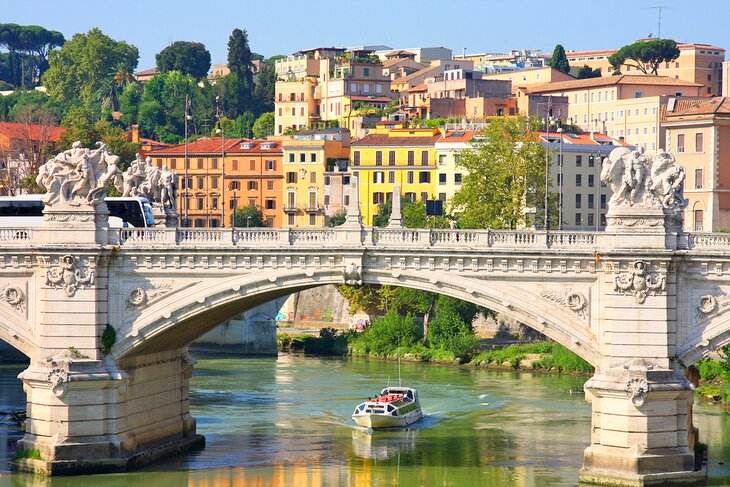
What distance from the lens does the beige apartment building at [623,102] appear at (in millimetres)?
91938

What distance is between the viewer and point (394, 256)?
114 ft

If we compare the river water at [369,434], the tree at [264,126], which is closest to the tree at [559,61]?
the tree at [264,126]

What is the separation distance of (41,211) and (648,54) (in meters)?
77.4

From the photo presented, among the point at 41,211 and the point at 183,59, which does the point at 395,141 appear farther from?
the point at 183,59

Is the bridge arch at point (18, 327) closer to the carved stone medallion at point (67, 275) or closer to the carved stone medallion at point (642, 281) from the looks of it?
the carved stone medallion at point (67, 275)

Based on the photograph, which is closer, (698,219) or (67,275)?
(67,275)

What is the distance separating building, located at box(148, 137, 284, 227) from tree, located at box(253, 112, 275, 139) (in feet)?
73.1

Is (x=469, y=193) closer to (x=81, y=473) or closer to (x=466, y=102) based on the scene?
(x=81, y=473)

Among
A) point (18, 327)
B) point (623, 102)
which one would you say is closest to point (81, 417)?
point (18, 327)

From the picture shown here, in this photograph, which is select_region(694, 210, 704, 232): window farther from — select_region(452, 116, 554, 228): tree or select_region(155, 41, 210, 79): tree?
select_region(155, 41, 210, 79): tree

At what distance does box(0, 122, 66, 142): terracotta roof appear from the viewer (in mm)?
86625

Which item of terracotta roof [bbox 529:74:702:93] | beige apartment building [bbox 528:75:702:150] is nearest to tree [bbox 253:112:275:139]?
terracotta roof [bbox 529:74:702:93]

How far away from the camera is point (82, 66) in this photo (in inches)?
5108

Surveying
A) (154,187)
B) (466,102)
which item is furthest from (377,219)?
(154,187)
